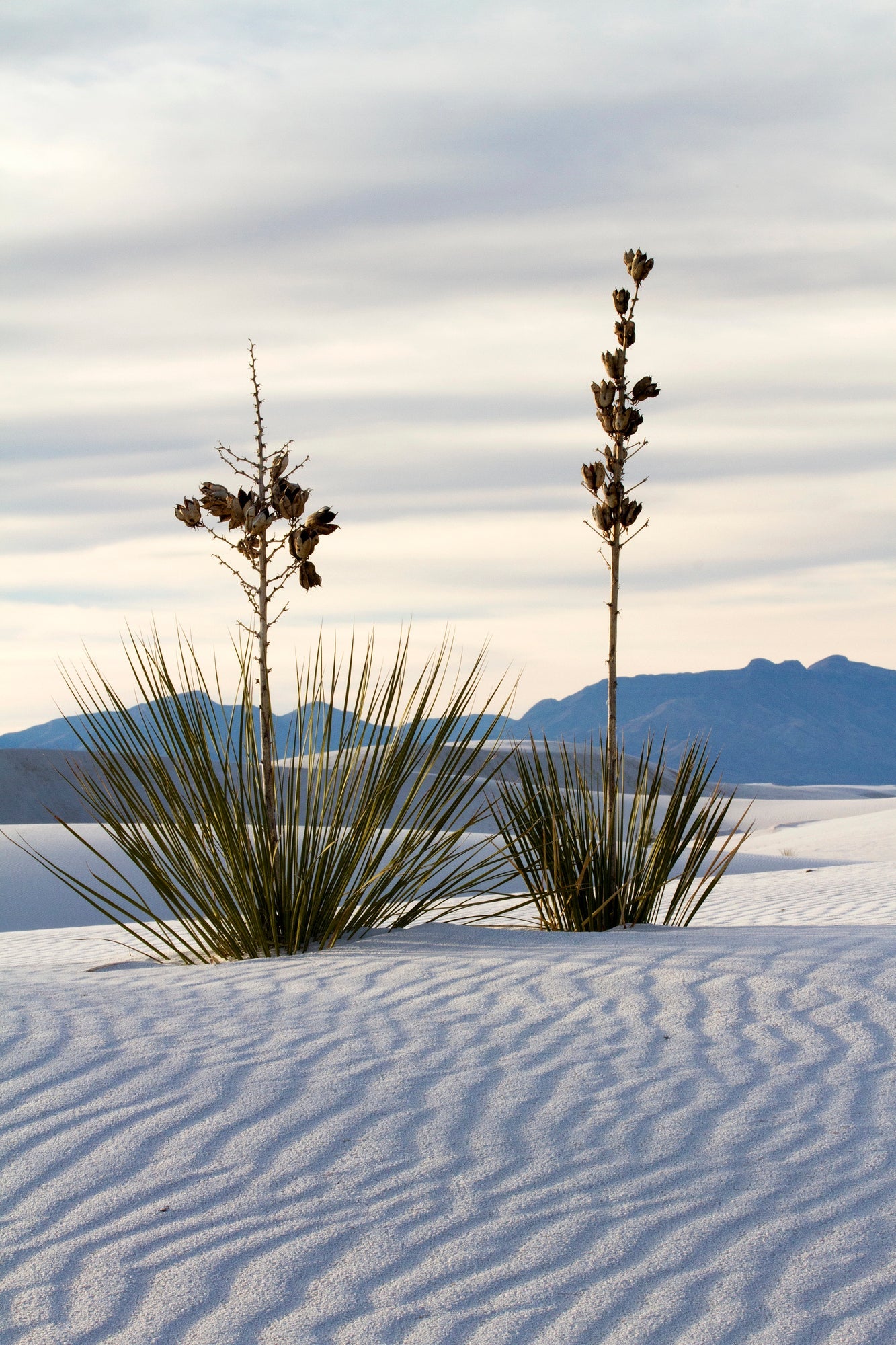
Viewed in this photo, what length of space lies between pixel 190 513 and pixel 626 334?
2180 mm

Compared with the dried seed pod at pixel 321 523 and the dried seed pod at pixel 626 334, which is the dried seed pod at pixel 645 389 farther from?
the dried seed pod at pixel 321 523

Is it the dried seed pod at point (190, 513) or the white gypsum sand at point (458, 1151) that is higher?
the dried seed pod at point (190, 513)

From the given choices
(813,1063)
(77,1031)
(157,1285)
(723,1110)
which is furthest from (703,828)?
(157,1285)

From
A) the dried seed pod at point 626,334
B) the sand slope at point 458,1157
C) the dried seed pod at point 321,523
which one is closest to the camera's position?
the sand slope at point 458,1157

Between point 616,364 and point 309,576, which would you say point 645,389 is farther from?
point 309,576

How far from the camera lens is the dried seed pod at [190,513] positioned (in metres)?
4.54

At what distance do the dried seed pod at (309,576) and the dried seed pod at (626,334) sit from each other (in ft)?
6.36

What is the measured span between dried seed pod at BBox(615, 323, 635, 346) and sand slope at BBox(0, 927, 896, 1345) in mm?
2803

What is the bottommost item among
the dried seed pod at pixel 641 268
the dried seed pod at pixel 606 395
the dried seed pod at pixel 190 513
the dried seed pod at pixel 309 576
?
the dried seed pod at pixel 309 576

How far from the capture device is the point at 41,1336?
2020 mm

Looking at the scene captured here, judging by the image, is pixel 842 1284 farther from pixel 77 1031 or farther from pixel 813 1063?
pixel 77 1031

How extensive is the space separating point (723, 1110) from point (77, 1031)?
5.92 feet

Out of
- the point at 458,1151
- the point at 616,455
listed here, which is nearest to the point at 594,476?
the point at 616,455

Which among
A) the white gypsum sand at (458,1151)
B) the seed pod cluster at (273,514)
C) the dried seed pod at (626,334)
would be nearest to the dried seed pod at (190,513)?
the seed pod cluster at (273,514)
